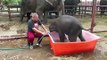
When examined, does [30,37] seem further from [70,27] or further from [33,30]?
[70,27]

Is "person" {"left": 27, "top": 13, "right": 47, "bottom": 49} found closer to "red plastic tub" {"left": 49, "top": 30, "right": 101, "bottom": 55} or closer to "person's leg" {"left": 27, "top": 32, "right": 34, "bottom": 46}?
"person's leg" {"left": 27, "top": 32, "right": 34, "bottom": 46}

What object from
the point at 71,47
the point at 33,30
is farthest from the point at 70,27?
the point at 33,30

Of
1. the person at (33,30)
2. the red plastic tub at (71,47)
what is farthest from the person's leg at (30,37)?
the red plastic tub at (71,47)

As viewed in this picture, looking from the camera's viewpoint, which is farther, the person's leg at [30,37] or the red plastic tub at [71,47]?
the person's leg at [30,37]

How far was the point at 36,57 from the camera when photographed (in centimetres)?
580

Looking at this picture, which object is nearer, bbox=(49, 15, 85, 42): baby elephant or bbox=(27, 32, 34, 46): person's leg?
bbox=(49, 15, 85, 42): baby elephant

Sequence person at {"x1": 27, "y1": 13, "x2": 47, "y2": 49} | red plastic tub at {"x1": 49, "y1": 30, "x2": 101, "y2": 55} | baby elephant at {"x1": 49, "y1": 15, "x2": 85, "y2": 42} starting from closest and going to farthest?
1. red plastic tub at {"x1": 49, "y1": 30, "x2": 101, "y2": 55}
2. baby elephant at {"x1": 49, "y1": 15, "x2": 85, "y2": 42}
3. person at {"x1": 27, "y1": 13, "x2": 47, "y2": 49}

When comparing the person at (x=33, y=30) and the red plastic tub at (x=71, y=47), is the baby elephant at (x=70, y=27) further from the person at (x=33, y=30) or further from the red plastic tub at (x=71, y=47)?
the person at (x=33, y=30)

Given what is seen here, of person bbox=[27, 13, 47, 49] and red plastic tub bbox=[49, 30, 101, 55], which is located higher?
person bbox=[27, 13, 47, 49]

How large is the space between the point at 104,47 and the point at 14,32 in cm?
391

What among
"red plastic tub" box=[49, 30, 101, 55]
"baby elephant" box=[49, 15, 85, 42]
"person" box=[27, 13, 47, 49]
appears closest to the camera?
"red plastic tub" box=[49, 30, 101, 55]

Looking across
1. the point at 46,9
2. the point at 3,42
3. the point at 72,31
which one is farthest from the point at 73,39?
the point at 46,9

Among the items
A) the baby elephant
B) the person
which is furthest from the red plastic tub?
the person

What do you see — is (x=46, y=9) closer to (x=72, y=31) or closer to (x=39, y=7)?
(x=39, y=7)
